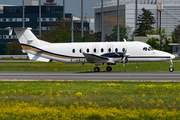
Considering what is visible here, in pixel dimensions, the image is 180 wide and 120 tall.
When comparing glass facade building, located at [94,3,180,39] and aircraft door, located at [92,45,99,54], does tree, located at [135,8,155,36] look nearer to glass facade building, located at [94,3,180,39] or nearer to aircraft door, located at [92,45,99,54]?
glass facade building, located at [94,3,180,39]

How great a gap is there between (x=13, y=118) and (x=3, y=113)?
837mm

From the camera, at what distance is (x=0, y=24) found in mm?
144375

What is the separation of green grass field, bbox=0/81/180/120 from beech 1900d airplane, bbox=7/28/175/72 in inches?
486

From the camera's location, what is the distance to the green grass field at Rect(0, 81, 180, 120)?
11023mm

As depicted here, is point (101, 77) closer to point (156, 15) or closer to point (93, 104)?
point (93, 104)

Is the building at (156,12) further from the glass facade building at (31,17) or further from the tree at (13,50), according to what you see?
the tree at (13,50)

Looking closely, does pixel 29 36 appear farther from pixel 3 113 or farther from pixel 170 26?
pixel 170 26

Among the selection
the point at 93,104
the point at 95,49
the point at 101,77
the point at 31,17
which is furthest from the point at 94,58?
the point at 31,17

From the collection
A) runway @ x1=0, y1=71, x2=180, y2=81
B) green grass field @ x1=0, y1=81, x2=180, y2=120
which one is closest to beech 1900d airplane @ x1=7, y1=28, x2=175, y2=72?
runway @ x1=0, y1=71, x2=180, y2=81

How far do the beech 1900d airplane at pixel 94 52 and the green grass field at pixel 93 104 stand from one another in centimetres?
1235

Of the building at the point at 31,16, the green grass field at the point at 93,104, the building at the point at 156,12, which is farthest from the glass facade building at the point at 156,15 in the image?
the green grass field at the point at 93,104

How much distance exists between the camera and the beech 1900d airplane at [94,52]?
30.8 metres

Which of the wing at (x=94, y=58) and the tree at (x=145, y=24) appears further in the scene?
the tree at (x=145, y=24)

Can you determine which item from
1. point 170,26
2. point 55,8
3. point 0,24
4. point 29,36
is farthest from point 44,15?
point 29,36
